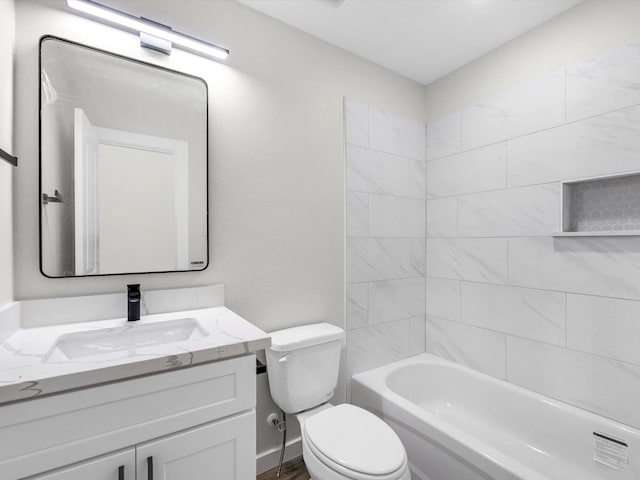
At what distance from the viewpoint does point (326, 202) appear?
6.40ft

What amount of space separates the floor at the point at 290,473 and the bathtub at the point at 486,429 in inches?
19.4

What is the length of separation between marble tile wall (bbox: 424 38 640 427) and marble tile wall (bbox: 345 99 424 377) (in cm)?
13

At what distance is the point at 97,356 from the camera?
94cm

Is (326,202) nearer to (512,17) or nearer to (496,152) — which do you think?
(496,152)

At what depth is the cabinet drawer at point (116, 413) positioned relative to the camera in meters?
0.77

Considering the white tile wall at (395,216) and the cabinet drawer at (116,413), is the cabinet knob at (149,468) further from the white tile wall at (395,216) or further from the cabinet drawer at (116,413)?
the white tile wall at (395,216)

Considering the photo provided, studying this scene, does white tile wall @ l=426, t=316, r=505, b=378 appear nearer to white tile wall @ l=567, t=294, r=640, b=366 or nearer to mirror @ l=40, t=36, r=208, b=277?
white tile wall @ l=567, t=294, r=640, b=366

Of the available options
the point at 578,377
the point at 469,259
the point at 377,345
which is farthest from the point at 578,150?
the point at 377,345

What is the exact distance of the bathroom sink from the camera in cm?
114

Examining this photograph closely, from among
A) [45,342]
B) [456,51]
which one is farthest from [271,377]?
[456,51]

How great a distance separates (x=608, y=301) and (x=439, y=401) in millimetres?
1198

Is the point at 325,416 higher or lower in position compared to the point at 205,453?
lower

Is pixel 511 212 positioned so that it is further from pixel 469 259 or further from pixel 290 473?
pixel 290 473

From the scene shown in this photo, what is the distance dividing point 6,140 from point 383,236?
193cm
